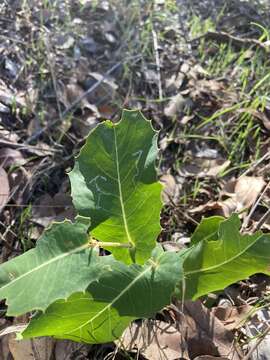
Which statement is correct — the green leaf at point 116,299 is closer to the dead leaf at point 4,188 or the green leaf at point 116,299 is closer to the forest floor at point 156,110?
the forest floor at point 156,110

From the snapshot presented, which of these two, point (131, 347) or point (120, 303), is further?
point (131, 347)

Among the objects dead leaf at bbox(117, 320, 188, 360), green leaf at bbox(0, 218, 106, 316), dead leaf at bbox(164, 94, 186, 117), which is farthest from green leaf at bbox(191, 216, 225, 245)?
dead leaf at bbox(164, 94, 186, 117)

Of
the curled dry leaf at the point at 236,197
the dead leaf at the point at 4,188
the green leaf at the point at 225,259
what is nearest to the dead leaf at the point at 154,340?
the green leaf at the point at 225,259

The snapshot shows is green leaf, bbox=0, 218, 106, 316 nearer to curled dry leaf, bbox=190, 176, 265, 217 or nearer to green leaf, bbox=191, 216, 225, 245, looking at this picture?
green leaf, bbox=191, 216, 225, 245

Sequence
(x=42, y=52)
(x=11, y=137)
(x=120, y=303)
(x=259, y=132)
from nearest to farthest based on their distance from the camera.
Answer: (x=120, y=303), (x=11, y=137), (x=259, y=132), (x=42, y=52)

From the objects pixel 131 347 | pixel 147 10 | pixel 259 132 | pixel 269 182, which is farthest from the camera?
pixel 147 10

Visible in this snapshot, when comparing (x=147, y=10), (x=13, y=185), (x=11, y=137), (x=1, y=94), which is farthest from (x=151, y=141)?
(x=147, y=10)

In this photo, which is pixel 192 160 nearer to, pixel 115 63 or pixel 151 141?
pixel 115 63

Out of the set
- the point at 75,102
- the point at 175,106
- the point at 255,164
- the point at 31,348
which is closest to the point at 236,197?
the point at 255,164
